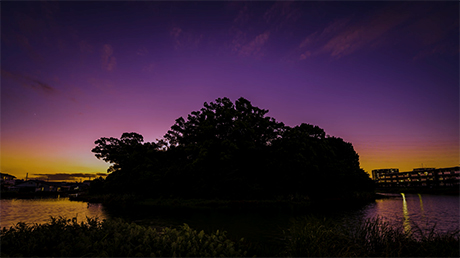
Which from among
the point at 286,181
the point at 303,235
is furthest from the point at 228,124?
the point at 303,235

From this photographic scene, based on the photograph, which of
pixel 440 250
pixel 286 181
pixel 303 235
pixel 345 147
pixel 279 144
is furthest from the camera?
pixel 345 147

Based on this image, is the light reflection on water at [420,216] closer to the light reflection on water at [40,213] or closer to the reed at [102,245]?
the reed at [102,245]

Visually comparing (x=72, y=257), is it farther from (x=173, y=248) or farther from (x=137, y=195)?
(x=137, y=195)

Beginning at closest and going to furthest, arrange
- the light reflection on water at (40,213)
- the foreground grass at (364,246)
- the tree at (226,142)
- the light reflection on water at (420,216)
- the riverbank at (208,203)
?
the foreground grass at (364,246) < the light reflection on water at (420,216) < the light reflection on water at (40,213) < the riverbank at (208,203) < the tree at (226,142)

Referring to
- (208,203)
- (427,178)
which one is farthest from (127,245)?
(427,178)

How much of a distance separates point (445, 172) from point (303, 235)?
182 metres

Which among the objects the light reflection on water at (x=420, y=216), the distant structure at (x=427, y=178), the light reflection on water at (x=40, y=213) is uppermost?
the distant structure at (x=427, y=178)

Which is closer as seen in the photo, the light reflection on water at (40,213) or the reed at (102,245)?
the reed at (102,245)

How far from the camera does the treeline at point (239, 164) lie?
131ft

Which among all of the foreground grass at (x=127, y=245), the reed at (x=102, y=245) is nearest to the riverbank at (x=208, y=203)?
the foreground grass at (x=127, y=245)

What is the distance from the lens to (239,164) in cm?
4322

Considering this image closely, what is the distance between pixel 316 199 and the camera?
144ft

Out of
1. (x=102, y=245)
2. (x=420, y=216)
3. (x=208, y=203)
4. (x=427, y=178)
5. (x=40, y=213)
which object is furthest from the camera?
(x=427, y=178)

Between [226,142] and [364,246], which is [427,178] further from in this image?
[364,246]
